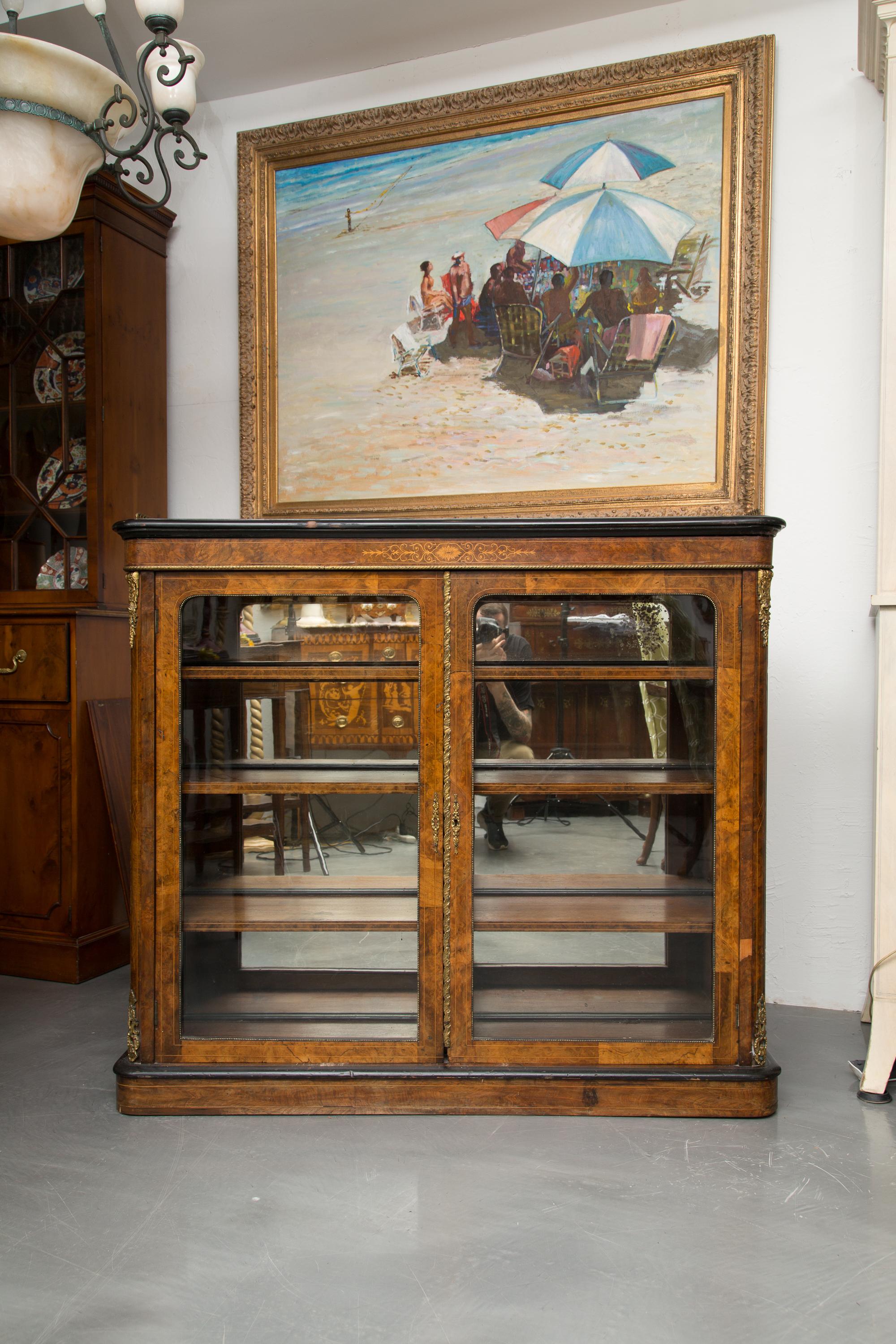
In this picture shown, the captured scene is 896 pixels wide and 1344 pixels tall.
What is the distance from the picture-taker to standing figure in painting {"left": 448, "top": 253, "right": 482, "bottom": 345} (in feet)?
10.4

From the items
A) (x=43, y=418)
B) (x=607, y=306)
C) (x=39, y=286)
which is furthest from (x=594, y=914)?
(x=39, y=286)

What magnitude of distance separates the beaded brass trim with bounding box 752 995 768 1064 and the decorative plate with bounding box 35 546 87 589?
2.57m

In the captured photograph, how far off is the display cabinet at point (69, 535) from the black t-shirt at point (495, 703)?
157 cm

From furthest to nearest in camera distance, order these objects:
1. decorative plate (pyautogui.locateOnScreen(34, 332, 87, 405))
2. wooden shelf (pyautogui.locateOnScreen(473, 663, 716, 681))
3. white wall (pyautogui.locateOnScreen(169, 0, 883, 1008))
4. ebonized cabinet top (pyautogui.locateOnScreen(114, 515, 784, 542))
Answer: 1. decorative plate (pyautogui.locateOnScreen(34, 332, 87, 405))
2. white wall (pyautogui.locateOnScreen(169, 0, 883, 1008))
3. wooden shelf (pyautogui.locateOnScreen(473, 663, 716, 681))
4. ebonized cabinet top (pyautogui.locateOnScreen(114, 515, 784, 542))

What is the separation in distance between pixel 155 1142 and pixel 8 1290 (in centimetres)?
51

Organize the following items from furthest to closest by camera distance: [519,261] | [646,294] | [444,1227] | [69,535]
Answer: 1. [69,535]
2. [519,261]
3. [646,294]
4. [444,1227]

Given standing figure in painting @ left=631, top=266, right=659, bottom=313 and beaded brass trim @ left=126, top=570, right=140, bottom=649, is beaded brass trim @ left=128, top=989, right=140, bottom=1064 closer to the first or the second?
beaded brass trim @ left=126, top=570, right=140, bottom=649

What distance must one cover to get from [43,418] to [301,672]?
180 centimetres

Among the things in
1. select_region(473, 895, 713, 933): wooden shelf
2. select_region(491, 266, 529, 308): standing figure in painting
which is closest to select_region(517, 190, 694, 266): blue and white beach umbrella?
select_region(491, 266, 529, 308): standing figure in painting

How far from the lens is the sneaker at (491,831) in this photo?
7.50 feet

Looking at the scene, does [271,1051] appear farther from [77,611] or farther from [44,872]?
[77,611]

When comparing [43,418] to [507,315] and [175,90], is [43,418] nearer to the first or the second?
[175,90]

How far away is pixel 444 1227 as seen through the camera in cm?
176

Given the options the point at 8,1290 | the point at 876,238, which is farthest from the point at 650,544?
the point at 8,1290
